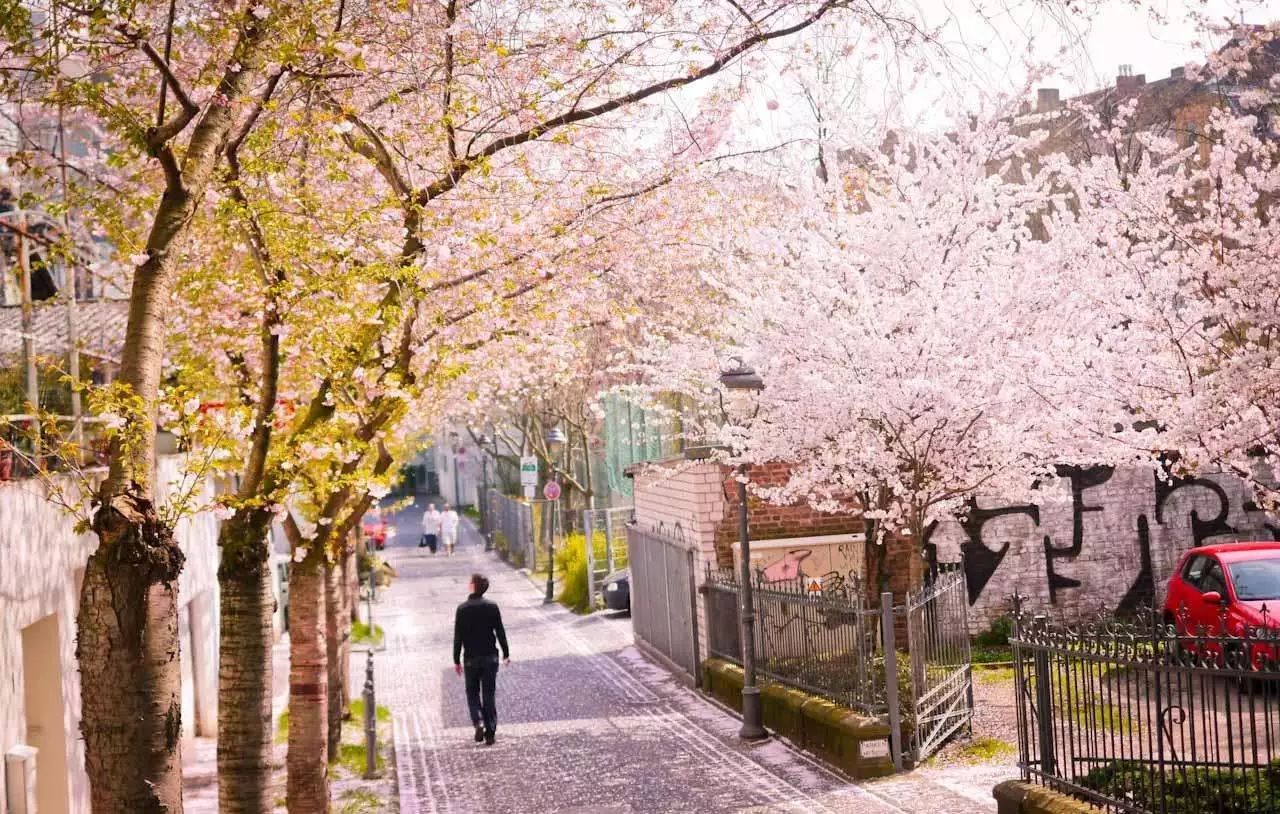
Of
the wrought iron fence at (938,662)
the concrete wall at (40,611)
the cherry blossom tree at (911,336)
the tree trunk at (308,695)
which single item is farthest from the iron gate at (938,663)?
the concrete wall at (40,611)

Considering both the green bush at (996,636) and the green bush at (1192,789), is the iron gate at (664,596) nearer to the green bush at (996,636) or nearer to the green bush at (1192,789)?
the green bush at (996,636)

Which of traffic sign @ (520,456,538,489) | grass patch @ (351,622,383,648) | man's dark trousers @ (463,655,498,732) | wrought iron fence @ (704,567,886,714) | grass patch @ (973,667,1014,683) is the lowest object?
grass patch @ (351,622,383,648)

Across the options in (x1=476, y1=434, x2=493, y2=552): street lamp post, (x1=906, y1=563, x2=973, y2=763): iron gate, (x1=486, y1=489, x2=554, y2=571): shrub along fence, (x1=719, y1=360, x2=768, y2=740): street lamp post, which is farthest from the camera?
(x1=476, y1=434, x2=493, y2=552): street lamp post

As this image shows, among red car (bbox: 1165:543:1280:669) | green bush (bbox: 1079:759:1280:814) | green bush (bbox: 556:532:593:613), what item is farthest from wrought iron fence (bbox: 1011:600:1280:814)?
green bush (bbox: 556:532:593:613)

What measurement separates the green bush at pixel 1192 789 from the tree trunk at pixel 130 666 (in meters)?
5.03

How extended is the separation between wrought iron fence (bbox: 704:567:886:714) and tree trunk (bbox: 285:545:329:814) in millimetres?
4872

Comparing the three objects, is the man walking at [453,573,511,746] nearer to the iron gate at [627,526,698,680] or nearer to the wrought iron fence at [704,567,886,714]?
the wrought iron fence at [704,567,886,714]

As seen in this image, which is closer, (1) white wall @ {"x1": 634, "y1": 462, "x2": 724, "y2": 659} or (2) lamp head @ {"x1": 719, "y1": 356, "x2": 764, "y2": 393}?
(2) lamp head @ {"x1": 719, "y1": 356, "x2": 764, "y2": 393}

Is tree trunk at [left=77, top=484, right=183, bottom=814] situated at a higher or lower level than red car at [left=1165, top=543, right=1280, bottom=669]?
higher

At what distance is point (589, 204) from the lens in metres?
11.8

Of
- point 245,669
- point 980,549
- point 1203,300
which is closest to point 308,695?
point 245,669

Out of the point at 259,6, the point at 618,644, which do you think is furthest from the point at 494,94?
the point at 618,644

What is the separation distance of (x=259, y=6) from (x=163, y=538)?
3.27 metres

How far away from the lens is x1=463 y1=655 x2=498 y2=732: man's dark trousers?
1630 centimetres
